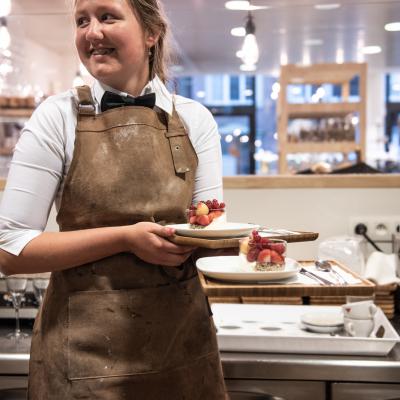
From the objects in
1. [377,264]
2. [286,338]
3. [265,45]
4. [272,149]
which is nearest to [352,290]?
[286,338]

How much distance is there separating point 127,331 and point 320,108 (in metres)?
5.10

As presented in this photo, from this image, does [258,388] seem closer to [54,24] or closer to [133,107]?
[133,107]

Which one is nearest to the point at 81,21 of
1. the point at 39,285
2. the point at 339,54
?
the point at 39,285

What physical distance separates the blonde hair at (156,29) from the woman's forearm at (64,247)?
1.48ft

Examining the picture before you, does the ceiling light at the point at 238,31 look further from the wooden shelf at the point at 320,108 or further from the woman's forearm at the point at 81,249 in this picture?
the woman's forearm at the point at 81,249

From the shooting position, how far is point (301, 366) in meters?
1.71

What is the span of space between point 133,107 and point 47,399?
676mm

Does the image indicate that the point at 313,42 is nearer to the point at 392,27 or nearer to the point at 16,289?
the point at 392,27

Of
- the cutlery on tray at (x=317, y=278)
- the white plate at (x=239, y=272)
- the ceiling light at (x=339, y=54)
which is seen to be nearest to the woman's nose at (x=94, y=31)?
the white plate at (x=239, y=272)

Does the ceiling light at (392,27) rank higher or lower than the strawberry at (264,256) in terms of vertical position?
higher

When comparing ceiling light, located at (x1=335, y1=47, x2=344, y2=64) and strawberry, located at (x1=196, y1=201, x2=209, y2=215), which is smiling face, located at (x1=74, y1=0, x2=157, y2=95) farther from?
ceiling light, located at (x1=335, y1=47, x2=344, y2=64)

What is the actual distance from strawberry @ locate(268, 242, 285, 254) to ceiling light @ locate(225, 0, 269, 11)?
16.3 ft

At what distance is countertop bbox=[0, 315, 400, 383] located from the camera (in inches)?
66.9

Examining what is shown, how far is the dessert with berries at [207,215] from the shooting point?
4.17 ft
